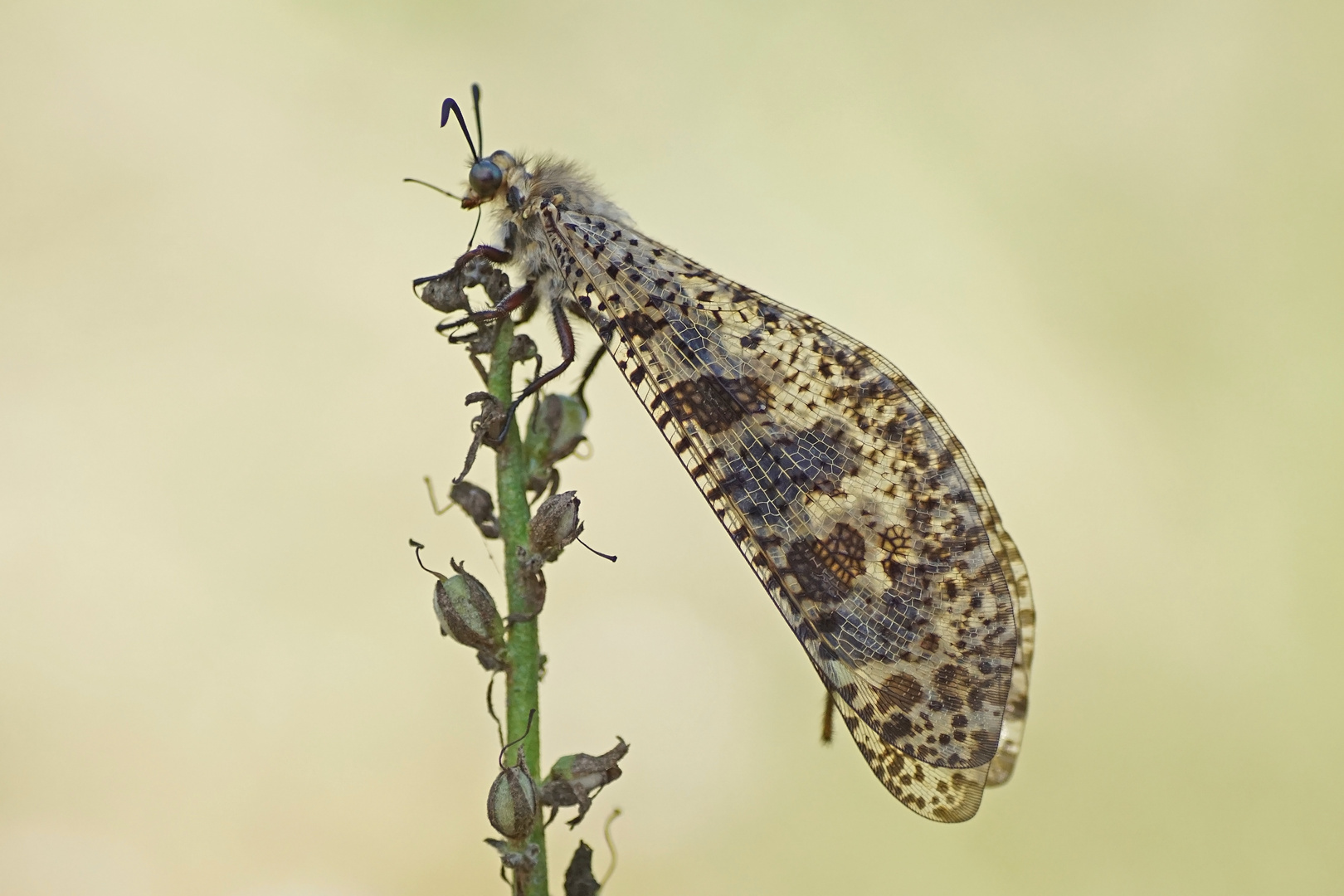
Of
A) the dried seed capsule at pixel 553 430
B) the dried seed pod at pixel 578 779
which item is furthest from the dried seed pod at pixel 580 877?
the dried seed capsule at pixel 553 430

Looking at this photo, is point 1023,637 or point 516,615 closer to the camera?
point 516,615

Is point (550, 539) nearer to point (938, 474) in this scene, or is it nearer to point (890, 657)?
point (890, 657)

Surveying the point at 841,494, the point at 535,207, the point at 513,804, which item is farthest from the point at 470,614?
the point at 535,207

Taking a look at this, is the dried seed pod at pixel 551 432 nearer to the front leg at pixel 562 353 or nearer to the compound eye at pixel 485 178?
the front leg at pixel 562 353

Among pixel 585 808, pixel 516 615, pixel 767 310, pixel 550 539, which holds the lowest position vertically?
pixel 585 808

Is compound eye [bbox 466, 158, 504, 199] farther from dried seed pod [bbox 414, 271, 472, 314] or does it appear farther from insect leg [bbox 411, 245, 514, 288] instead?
dried seed pod [bbox 414, 271, 472, 314]

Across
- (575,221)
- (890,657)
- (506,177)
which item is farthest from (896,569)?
A: (506,177)

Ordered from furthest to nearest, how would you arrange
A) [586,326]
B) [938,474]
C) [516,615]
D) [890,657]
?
[586,326] < [938,474] < [890,657] < [516,615]

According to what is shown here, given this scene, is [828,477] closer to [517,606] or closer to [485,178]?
[517,606]
